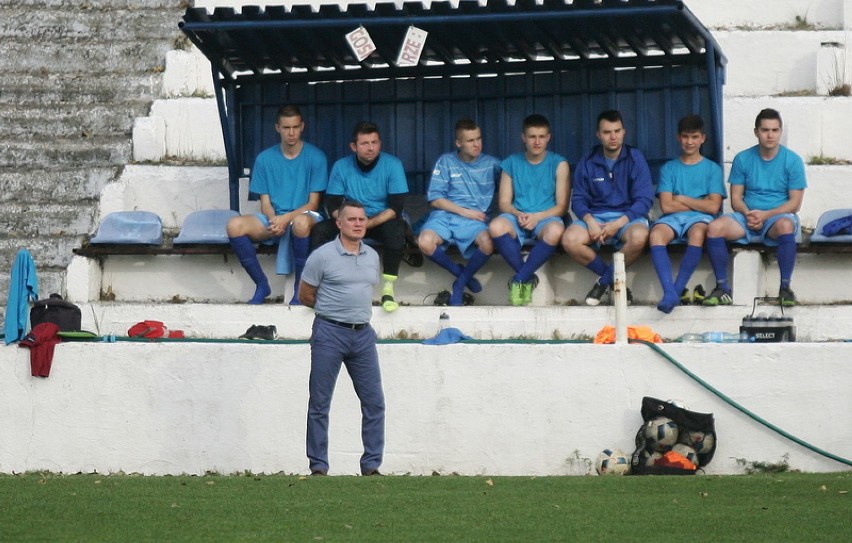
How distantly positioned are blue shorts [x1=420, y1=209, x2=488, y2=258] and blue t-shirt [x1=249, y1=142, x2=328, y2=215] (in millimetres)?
1163

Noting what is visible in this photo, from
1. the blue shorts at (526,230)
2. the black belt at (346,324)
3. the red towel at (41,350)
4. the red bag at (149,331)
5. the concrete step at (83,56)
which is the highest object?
the concrete step at (83,56)

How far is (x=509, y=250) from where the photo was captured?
14352 mm

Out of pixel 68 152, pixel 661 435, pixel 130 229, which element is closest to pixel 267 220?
pixel 130 229

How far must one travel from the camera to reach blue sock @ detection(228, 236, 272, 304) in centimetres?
1484

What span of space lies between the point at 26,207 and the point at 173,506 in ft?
26.2

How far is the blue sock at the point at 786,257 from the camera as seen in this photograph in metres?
13.9

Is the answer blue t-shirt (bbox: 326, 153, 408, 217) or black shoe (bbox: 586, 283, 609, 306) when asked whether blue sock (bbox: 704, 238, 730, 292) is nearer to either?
black shoe (bbox: 586, 283, 609, 306)

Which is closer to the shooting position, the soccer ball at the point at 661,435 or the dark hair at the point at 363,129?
the soccer ball at the point at 661,435

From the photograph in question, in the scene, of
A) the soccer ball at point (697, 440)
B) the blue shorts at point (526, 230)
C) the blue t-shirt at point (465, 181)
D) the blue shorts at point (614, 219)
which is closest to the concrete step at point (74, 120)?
the blue t-shirt at point (465, 181)

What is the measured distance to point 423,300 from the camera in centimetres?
1505

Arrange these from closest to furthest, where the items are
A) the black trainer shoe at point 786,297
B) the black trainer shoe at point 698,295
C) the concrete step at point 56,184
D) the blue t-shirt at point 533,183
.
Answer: the black trainer shoe at point 786,297 → the black trainer shoe at point 698,295 → the blue t-shirt at point 533,183 → the concrete step at point 56,184

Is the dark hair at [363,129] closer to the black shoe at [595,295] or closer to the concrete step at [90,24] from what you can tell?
the black shoe at [595,295]

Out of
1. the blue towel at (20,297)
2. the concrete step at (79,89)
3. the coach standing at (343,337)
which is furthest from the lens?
the concrete step at (79,89)

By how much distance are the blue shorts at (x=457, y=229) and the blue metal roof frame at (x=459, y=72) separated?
1.51 meters
